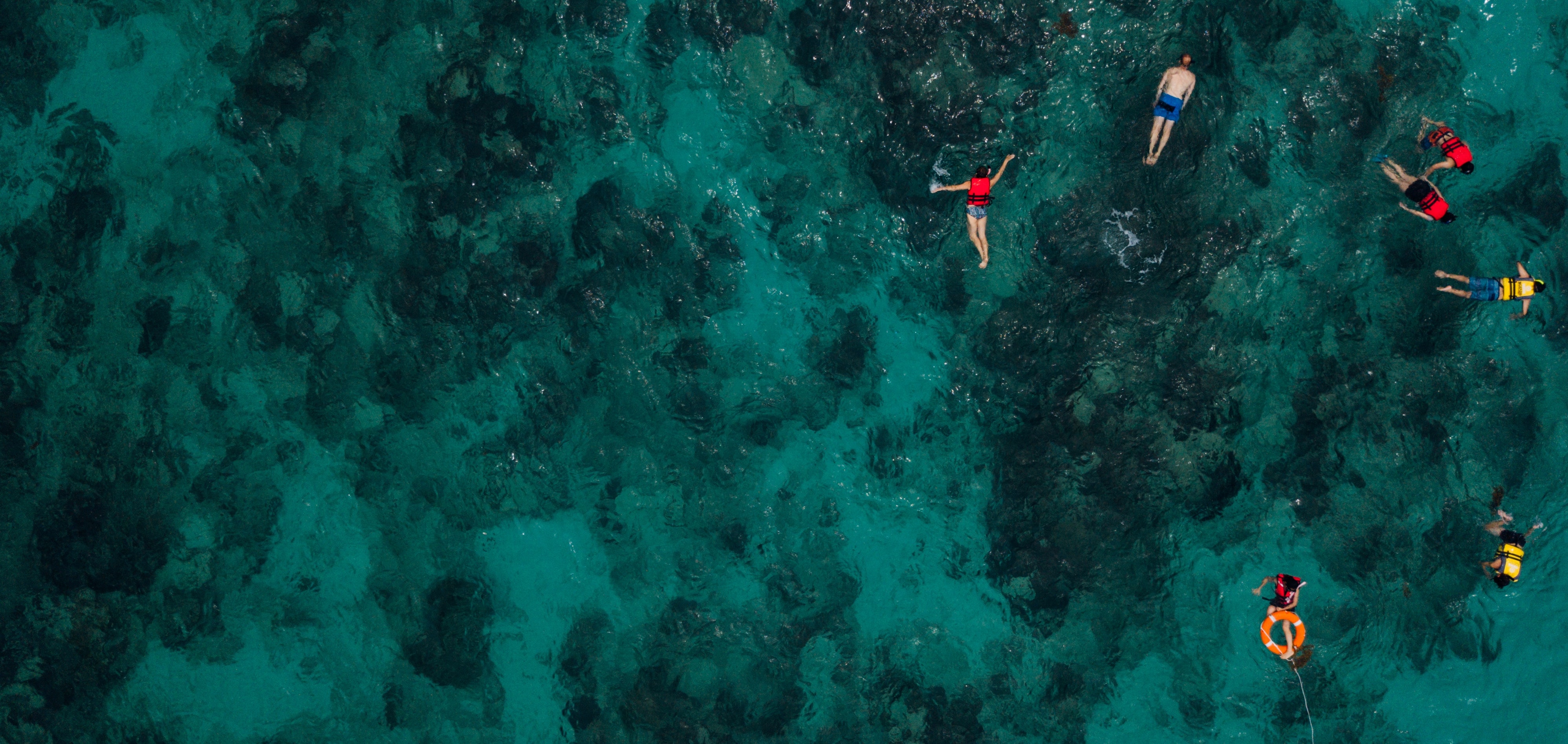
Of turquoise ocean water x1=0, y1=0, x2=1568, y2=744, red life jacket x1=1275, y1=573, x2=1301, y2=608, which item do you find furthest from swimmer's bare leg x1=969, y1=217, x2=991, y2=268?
red life jacket x1=1275, y1=573, x2=1301, y2=608

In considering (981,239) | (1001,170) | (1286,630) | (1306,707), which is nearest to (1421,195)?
(1001,170)

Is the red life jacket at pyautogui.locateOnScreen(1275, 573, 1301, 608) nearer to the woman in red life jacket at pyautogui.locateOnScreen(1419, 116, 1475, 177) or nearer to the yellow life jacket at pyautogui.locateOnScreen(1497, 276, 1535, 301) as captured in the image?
the yellow life jacket at pyautogui.locateOnScreen(1497, 276, 1535, 301)

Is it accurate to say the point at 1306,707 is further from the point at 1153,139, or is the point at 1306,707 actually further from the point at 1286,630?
the point at 1153,139

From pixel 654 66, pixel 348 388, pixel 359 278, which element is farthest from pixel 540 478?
pixel 654 66

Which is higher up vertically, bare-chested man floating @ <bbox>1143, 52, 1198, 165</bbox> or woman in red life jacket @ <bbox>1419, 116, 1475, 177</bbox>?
bare-chested man floating @ <bbox>1143, 52, 1198, 165</bbox>

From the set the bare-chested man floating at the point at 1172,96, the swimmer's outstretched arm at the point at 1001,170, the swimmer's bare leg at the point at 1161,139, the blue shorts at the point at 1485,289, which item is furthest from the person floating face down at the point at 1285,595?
the swimmer's outstretched arm at the point at 1001,170
